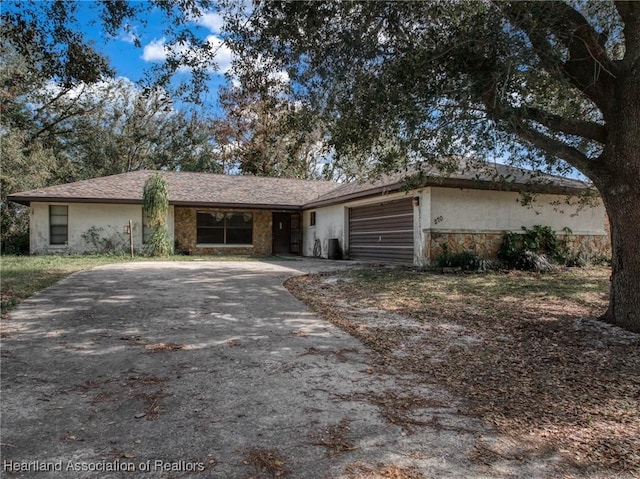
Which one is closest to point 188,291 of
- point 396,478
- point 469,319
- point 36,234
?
point 469,319

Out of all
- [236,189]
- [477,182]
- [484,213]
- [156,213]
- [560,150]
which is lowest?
[484,213]

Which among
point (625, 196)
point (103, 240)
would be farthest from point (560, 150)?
point (103, 240)

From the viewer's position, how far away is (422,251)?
12.6 metres

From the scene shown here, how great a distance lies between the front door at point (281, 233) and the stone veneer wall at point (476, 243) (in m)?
10.3

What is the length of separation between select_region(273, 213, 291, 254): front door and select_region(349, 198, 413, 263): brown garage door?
17.8ft

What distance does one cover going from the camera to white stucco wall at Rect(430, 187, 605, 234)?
12617 mm

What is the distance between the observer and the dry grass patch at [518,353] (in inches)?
115

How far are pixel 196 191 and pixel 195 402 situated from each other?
1767 centimetres

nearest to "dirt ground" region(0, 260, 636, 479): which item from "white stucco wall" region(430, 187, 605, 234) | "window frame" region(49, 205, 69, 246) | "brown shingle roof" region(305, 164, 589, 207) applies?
"brown shingle roof" region(305, 164, 589, 207)

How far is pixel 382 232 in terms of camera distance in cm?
1502

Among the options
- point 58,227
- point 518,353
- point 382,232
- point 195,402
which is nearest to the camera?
point 195,402

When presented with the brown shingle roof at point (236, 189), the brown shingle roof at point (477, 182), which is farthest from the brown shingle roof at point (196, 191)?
the brown shingle roof at point (477, 182)

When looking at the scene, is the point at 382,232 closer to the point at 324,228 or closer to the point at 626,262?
the point at 324,228

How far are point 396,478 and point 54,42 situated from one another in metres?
6.80
